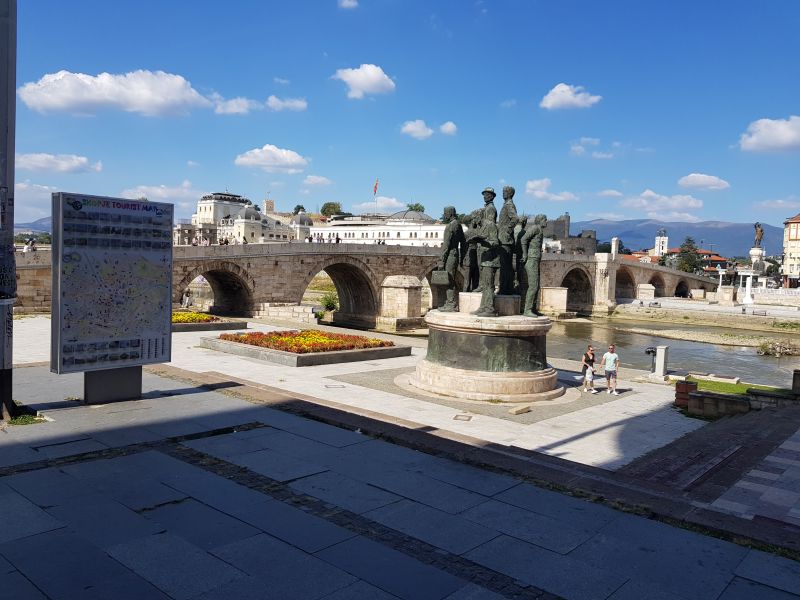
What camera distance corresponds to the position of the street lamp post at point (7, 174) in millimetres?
7098

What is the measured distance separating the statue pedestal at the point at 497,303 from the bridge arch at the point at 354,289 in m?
21.2

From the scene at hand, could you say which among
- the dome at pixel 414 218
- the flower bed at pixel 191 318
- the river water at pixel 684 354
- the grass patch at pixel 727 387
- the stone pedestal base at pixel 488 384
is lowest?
the river water at pixel 684 354

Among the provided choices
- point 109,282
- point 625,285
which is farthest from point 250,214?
point 109,282

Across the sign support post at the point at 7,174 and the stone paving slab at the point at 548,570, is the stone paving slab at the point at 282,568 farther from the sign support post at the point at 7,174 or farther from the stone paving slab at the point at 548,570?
the sign support post at the point at 7,174

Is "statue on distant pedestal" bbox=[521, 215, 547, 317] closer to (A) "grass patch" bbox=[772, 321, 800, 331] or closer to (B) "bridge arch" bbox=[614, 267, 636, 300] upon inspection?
(A) "grass patch" bbox=[772, 321, 800, 331]

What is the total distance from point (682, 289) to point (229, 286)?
6028 centimetres

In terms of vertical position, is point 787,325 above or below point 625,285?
below

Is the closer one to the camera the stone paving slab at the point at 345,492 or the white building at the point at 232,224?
the stone paving slab at the point at 345,492

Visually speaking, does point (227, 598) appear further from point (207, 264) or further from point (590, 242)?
point (590, 242)

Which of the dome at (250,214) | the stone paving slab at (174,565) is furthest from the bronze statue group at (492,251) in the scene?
the dome at (250,214)

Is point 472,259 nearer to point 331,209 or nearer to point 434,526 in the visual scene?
point 434,526

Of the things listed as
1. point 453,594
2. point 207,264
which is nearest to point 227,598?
point 453,594

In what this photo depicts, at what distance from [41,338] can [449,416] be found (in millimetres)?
11686

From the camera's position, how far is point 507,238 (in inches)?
519
